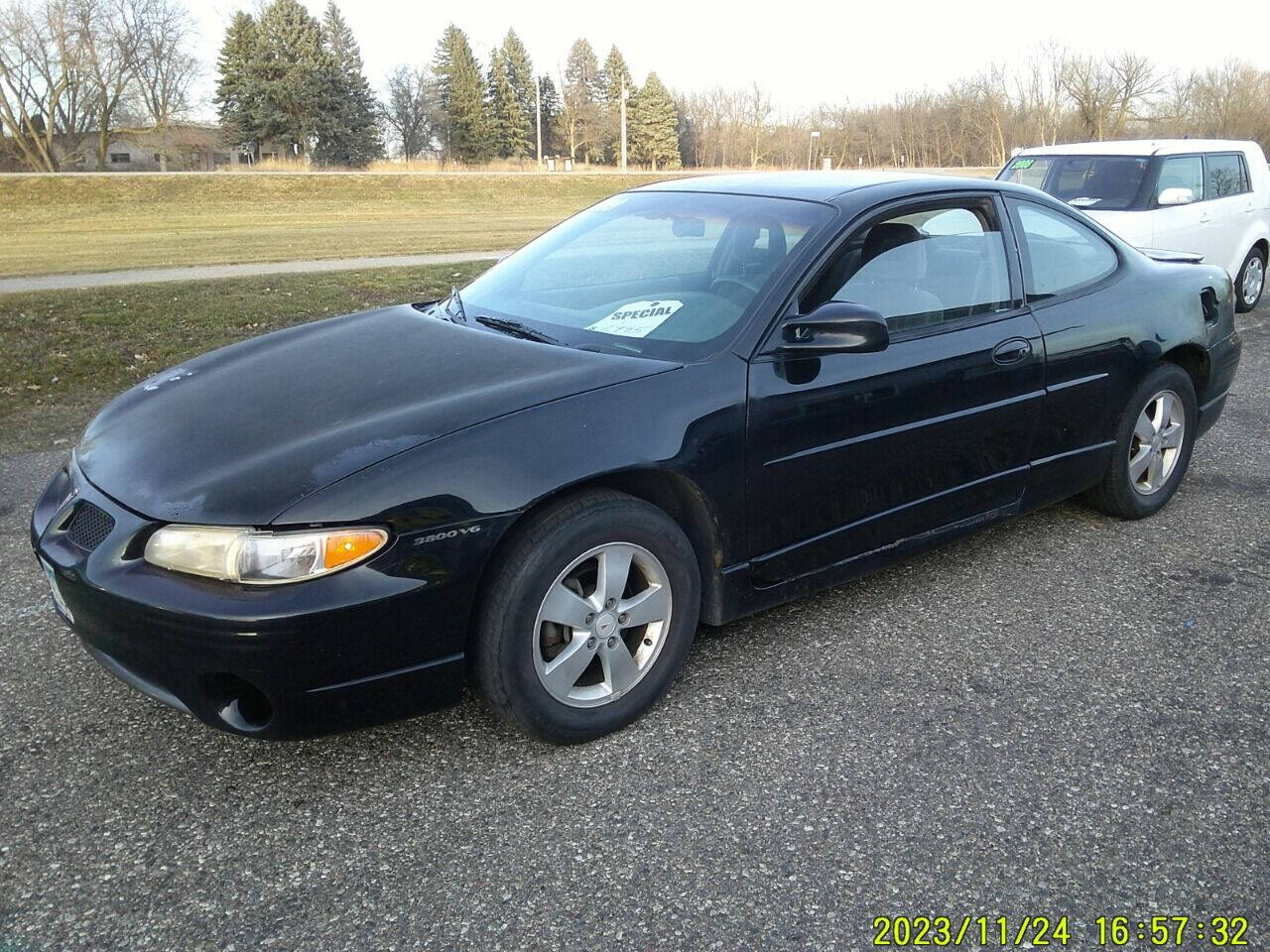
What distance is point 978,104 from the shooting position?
5431 centimetres

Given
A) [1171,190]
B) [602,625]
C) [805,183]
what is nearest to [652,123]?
[1171,190]

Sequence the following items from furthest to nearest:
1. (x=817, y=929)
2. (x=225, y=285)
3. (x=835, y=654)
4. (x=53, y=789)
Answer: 1. (x=225, y=285)
2. (x=835, y=654)
3. (x=53, y=789)
4. (x=817, y=929)

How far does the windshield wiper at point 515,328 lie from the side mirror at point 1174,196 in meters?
7.91

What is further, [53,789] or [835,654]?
[835,654]

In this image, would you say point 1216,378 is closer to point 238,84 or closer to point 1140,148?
point 1140,148

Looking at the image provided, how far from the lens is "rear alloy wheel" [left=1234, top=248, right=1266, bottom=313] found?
1094 centimetres

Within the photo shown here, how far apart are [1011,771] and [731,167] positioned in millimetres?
67020

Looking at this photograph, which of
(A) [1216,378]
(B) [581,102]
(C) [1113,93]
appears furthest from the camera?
(B) [581,102]

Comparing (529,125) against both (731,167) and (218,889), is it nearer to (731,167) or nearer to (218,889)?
(731,167)

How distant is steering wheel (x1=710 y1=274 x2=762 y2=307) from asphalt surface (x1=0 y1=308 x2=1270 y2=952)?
1125 millimetres

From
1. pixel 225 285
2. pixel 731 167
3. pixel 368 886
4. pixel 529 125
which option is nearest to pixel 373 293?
pixel 225 285

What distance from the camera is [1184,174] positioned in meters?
10.0

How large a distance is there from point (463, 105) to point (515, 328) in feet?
230

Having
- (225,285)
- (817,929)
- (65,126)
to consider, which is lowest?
(817,929)
